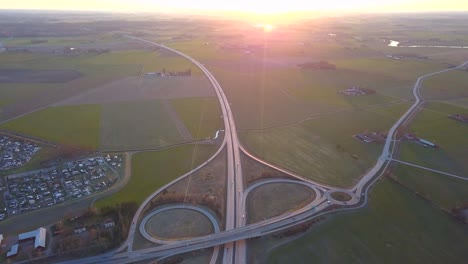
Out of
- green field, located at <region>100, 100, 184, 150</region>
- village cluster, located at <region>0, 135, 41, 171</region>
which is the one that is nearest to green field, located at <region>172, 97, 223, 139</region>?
green field, located at <region>100, 100, 184, 150</region>

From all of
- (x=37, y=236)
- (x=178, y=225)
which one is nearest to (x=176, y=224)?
(x=178, y=225)

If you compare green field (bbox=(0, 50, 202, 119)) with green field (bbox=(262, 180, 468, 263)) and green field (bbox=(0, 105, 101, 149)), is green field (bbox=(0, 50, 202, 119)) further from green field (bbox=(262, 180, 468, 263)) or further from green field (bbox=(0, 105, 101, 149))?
green field (bbox=(262, 180, 468, 263))

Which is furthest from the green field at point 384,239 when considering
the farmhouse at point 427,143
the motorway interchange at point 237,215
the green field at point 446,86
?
the green field at point 446,86

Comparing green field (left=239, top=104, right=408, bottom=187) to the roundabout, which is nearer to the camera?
the roundabout

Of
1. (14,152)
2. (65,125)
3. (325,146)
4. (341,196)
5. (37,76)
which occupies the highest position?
(37,76)

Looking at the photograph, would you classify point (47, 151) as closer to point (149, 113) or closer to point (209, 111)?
point (149, 113)

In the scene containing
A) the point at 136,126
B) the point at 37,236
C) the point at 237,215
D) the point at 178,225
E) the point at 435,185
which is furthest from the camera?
the point at 136,126

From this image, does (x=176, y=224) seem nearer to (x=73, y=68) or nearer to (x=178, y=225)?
(x=178, y=225)
